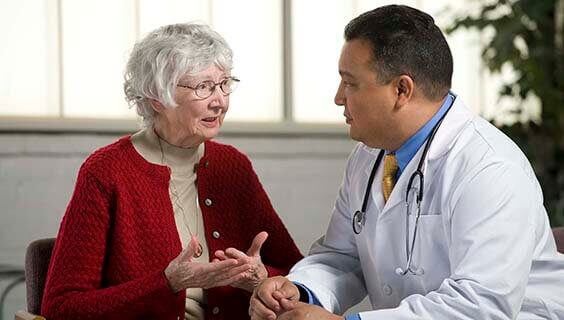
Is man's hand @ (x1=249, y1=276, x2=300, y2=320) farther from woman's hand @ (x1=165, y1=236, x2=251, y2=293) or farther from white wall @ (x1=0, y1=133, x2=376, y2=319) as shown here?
white wall @ (x1=0, y1=133, x2=376, y2=319)

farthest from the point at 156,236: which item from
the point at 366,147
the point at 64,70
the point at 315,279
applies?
the point at 64,70

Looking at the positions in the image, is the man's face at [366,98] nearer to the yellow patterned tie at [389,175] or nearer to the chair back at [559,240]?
the yellow patterned tie at [389,175]

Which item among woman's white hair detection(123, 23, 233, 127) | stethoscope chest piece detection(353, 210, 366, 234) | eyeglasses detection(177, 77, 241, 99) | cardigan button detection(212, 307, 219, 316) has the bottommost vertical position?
cardigan button detection(212, 307, 219, 316)

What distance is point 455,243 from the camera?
5.88 ft

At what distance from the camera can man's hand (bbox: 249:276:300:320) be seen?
1.87 m

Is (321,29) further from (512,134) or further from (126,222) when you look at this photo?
(126,222)

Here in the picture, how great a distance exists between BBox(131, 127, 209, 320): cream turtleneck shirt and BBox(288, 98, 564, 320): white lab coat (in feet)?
0.97

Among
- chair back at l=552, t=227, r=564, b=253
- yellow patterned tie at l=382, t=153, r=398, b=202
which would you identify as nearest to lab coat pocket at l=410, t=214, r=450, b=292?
yellow patterned tie at l=382, t=153, r=398, b=202

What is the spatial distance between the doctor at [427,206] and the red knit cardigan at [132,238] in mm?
281

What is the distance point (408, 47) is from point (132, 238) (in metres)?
0.82

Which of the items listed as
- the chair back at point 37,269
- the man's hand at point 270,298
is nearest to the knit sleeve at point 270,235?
the man's hand at point 270,298

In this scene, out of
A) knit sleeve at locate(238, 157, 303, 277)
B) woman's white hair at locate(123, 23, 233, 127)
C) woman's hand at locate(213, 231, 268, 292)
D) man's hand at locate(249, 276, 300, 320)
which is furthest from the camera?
knit sleeve at locate(238, 157, 303, 277)

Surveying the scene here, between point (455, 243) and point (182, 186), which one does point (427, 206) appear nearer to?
point (455, 243)

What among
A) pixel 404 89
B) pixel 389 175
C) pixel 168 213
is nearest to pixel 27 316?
pixel 168 213
